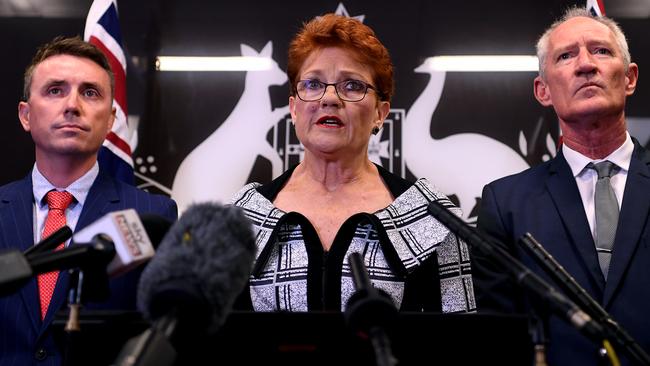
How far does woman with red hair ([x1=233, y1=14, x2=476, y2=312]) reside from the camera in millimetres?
2154

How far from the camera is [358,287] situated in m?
1.16

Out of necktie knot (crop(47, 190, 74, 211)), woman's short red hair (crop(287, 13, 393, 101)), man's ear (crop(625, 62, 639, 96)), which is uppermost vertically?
woman's short red hair (crop(287, 13, 393, 101))

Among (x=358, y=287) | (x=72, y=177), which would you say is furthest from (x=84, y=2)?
(x=358, y=287)

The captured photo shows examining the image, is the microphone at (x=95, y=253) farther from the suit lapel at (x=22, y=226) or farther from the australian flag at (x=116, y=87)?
the australian flag at (x=116, y=87)

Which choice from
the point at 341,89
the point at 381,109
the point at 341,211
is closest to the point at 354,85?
the point at 341,89

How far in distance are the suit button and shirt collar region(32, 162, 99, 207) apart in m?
0.57

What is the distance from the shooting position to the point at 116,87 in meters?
3.43

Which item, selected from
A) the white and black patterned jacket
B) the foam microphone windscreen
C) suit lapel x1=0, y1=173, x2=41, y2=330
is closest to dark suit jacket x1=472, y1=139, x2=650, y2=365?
the white and black patterned jacket

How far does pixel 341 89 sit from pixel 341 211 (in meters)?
0.41

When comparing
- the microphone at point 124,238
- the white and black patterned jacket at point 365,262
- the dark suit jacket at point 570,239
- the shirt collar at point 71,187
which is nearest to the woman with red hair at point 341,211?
the white and black patterned jacket at point 365,262

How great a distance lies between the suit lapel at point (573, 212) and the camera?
2.02 m

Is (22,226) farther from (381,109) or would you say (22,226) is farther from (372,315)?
(372,315)

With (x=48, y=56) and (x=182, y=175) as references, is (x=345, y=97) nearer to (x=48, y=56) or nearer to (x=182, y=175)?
(x=48, y=56)

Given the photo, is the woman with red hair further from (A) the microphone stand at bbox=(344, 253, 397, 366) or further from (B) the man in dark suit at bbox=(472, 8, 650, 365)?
(A) the microphone stand at bbox=(344, 253, 397, 366)
